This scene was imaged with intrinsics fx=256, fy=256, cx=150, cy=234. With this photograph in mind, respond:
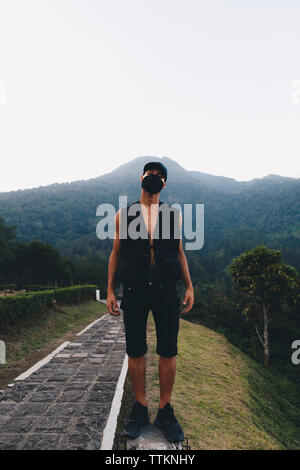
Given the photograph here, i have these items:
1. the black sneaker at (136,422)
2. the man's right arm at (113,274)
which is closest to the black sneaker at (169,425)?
the black sneaker at (136,422)

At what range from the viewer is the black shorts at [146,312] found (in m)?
2.44

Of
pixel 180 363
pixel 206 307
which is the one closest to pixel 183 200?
pixel 206 307

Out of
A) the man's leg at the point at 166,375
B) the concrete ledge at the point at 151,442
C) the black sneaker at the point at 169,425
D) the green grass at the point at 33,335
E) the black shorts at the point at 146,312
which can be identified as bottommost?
the green grass at the point at 33,335

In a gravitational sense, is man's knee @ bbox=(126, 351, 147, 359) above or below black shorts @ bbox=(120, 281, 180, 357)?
below

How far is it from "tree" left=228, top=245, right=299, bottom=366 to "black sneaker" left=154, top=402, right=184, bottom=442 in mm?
15372

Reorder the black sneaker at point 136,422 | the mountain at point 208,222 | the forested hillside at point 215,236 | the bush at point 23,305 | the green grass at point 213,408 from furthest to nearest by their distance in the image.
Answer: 1. the mountain at point 208,222
2. the forested hillside at point 215,236
3. the bush at point 23,305
4. the green grass at point 213,408
5. the black sneaker at point 136,422

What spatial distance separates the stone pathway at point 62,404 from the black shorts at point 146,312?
39.6 inches

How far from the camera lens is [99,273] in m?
56.9

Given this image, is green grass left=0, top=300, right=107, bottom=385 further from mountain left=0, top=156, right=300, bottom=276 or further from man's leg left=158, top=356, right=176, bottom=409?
mountain left=0, top=156, right=300, bottom=276

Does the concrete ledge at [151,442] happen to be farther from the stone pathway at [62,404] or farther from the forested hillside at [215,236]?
the forested hillside at [215,236]

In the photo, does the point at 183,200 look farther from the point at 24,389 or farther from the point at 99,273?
the point at 24,389

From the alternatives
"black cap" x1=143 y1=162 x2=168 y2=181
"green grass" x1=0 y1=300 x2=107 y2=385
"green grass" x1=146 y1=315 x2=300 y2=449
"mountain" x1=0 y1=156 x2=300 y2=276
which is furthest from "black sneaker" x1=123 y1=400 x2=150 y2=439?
"mountain" x1=0 y1=156 x2=300 y2=276

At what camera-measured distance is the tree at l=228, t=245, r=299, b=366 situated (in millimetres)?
16203
